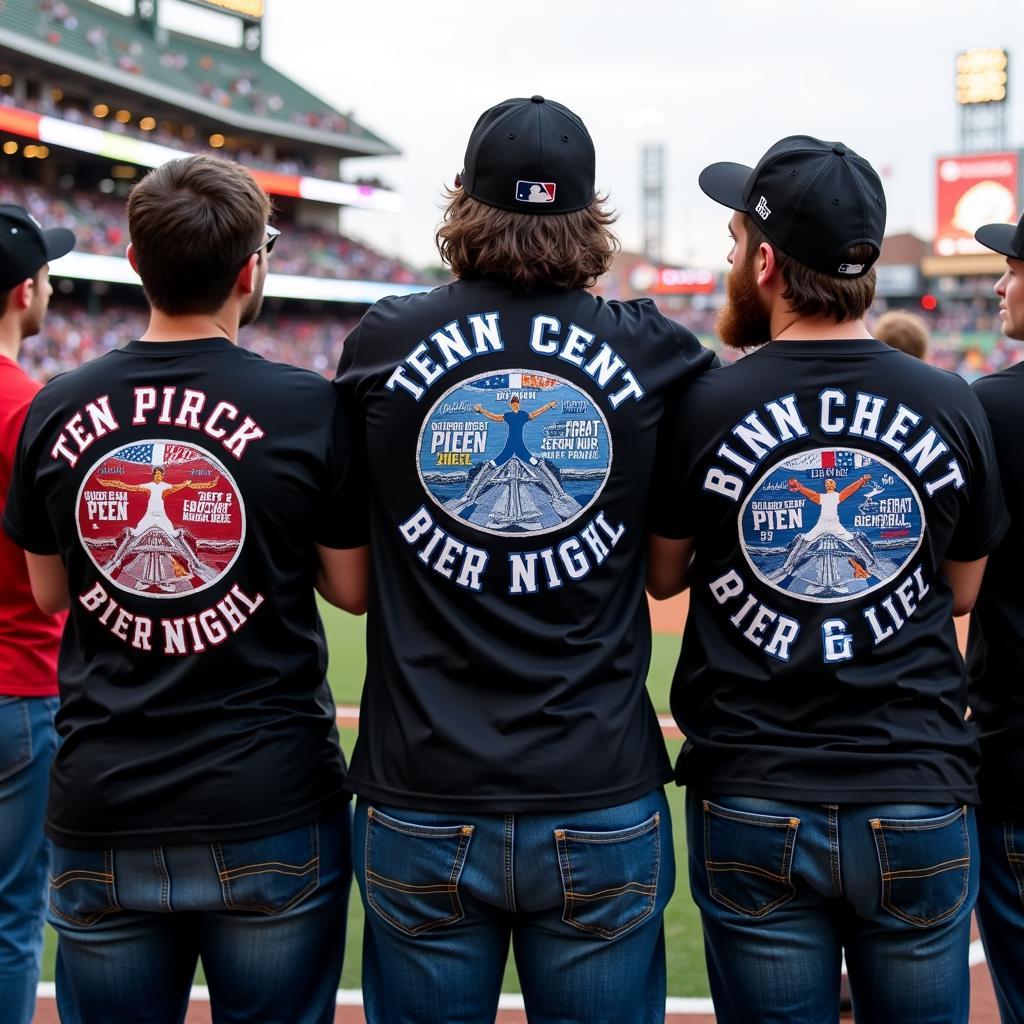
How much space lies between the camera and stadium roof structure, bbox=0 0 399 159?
35031 millimetres

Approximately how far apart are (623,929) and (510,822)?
27cm

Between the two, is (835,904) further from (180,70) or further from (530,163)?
(180,70)

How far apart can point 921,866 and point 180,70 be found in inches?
1825

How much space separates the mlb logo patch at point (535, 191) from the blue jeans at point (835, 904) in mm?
1109

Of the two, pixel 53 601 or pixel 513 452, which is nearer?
pixel 513 452

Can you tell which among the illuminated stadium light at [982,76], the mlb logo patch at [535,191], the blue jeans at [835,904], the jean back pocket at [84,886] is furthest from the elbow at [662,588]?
the illuminated stadium light at [982,76]

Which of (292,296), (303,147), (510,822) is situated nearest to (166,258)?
(510,822)

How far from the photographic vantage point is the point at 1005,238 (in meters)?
2.64

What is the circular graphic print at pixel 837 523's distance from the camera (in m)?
2.11

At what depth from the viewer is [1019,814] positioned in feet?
7.57

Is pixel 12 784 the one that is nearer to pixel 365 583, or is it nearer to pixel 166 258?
pixel 365 583

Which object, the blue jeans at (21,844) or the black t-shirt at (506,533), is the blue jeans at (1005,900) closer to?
the black t-shirt at (506,533)

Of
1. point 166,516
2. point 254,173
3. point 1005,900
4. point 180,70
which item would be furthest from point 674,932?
point 180,70

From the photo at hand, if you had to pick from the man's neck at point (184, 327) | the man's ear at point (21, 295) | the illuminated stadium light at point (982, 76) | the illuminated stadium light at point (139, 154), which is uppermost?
the illuminated stadium light at point (982, 76)
